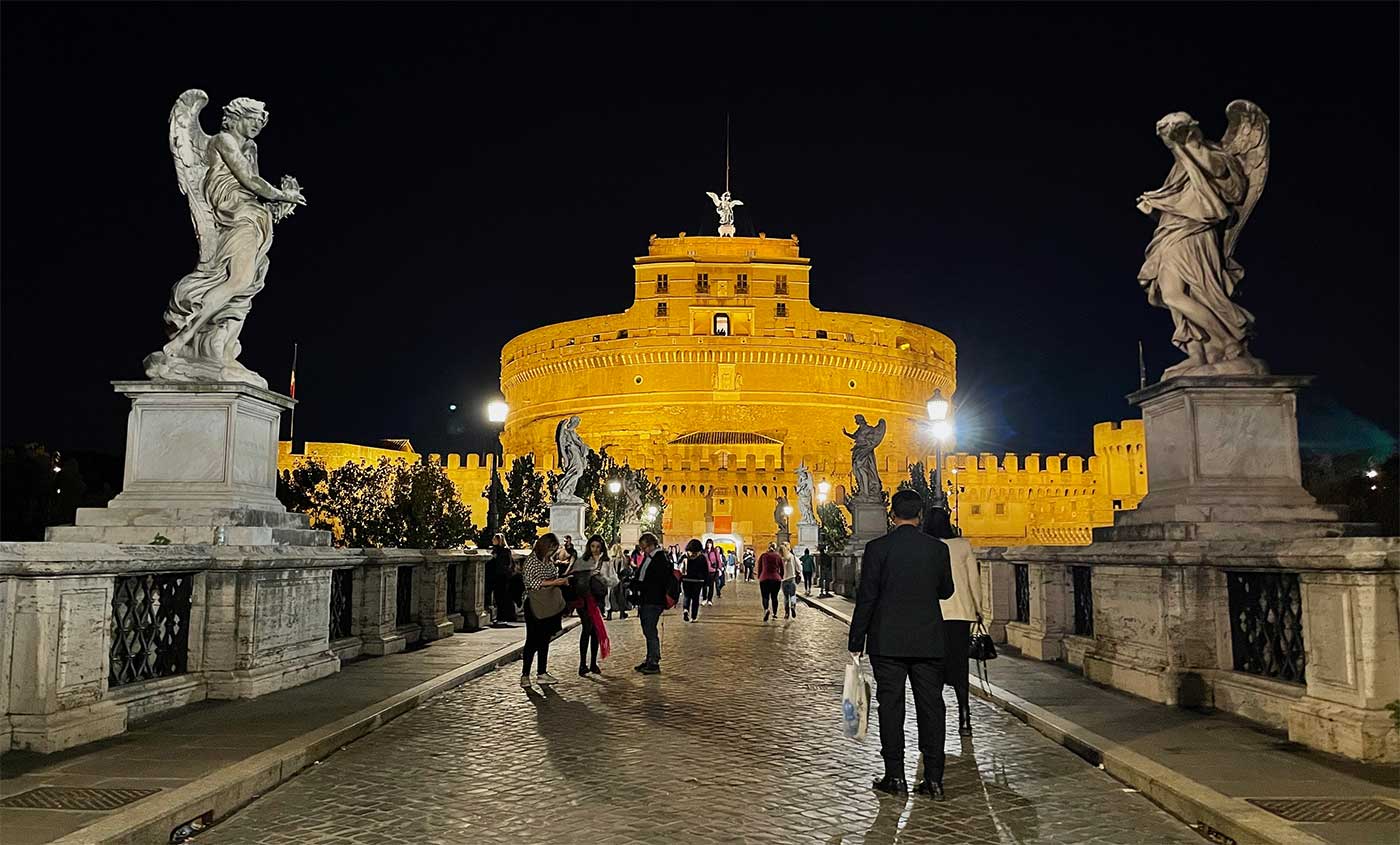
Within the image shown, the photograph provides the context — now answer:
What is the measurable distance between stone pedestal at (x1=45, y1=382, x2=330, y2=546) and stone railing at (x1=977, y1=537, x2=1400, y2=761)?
6.51 meters

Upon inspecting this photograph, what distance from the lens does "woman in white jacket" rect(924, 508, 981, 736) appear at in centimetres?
657

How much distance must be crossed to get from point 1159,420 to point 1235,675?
7.27ft

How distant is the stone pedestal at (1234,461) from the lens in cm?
789

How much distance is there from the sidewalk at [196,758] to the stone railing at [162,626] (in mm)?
160

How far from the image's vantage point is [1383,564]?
560 centimetres

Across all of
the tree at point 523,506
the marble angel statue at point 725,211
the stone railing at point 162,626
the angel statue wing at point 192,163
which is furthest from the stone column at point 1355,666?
the marble angel statue at point 725,211

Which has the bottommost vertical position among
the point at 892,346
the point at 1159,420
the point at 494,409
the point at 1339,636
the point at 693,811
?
the point at 693,811

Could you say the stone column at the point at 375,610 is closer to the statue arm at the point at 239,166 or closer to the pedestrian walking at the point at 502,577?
the statue arm at the point at 239,166

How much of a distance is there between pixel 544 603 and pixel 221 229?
429cm

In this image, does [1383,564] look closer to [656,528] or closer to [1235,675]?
[1235,675]

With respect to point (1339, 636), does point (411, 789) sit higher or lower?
lower

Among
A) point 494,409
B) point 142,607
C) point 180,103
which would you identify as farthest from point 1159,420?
A: point 494,409

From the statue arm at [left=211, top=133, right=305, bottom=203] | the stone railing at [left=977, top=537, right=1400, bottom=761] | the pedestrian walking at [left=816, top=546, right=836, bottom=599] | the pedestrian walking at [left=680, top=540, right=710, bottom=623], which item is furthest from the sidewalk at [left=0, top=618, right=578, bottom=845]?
the pedestrian walking at [left=816, top=546, right=836, bottom=599]

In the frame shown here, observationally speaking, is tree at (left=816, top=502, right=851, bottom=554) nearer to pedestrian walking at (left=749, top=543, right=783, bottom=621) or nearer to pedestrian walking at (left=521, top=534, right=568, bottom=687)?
pedestrian walking at (left=749, top=543, right=783, bottom=621)
